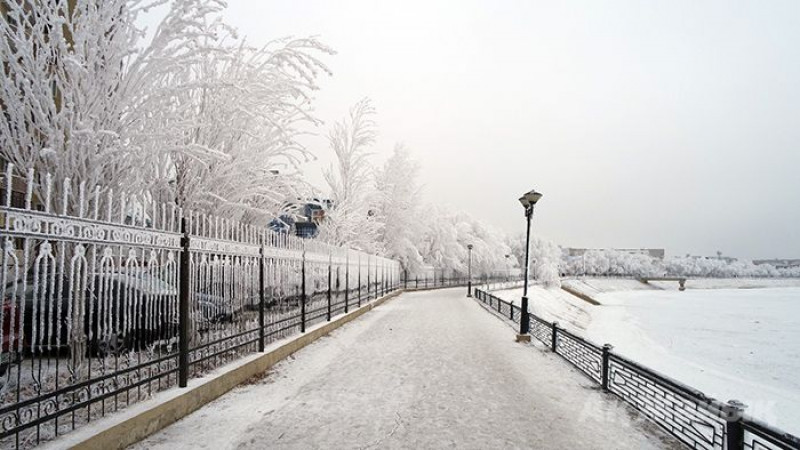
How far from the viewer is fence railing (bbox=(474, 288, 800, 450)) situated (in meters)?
4.50

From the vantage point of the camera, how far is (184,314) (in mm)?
6402

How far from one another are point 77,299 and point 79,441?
140 centimetres

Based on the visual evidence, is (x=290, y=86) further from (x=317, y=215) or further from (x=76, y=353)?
(x=317, y=215)

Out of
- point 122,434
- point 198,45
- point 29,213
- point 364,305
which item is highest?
point 198,45

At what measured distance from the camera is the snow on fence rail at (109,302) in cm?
420

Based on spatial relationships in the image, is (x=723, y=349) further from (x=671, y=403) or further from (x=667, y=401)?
(x=671, y=403)

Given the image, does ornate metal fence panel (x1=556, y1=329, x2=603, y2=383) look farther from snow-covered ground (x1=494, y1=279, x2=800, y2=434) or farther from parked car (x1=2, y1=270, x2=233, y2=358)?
parked car (x1=2, y1=270, x2=233, y2=358)

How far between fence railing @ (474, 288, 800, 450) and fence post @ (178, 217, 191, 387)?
19.9ft

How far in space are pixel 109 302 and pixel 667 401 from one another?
7.78 meters

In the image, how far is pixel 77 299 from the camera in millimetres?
4902

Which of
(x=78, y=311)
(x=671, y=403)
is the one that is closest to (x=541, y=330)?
(x=671, y=403)

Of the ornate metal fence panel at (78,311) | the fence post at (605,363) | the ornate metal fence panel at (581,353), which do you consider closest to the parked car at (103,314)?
the ornate metal fence panel at (78,311)

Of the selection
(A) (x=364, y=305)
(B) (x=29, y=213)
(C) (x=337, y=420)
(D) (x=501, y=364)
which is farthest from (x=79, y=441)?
(A) (x=364, y=305)

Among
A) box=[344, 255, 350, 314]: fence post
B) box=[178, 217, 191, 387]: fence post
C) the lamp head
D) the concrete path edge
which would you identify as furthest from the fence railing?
box=[344, 255, 350, 314]: fence post
